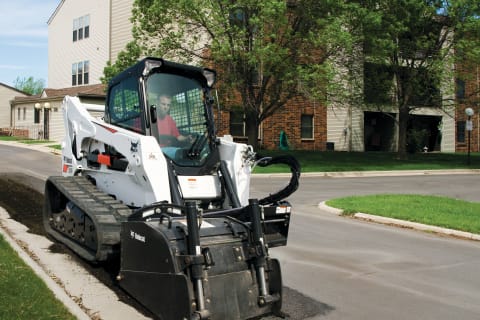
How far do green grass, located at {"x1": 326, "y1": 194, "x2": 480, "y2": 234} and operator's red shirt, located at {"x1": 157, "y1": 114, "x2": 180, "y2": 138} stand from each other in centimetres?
642

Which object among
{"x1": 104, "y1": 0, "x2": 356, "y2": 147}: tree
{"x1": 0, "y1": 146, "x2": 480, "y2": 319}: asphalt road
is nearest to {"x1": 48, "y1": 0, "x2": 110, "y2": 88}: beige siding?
{"x1": 104, "y1": 0, "x2": 356, "y2": 147}: tree

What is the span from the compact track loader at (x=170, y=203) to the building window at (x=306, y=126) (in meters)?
27.0

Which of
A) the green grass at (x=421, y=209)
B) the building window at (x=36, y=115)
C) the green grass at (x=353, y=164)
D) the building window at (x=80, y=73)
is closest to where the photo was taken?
the green grass at (x=421, y=209)

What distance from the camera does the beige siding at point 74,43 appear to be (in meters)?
36.5

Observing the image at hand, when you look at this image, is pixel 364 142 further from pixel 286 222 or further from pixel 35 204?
pixel 286 222

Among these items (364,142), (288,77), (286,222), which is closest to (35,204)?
(286,222)

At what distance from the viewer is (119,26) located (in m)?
35.2

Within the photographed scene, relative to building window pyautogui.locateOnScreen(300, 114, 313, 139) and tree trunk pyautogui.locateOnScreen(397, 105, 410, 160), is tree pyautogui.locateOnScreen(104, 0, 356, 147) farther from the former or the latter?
building window pyautogui.locateOnScreen(300, 114, 313, 139)

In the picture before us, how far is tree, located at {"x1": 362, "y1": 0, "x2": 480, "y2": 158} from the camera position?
2580 cm

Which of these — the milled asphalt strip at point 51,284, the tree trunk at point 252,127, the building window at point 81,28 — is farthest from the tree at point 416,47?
the building window at point 81,28

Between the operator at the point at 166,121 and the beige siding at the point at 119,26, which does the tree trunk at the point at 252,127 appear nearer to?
the beige siding at the point at 119,26

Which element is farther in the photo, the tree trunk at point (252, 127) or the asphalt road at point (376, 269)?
the tree trunk at point (252, 127)

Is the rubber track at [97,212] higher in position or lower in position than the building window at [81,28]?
lower

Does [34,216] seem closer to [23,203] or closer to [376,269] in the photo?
[23,203]
